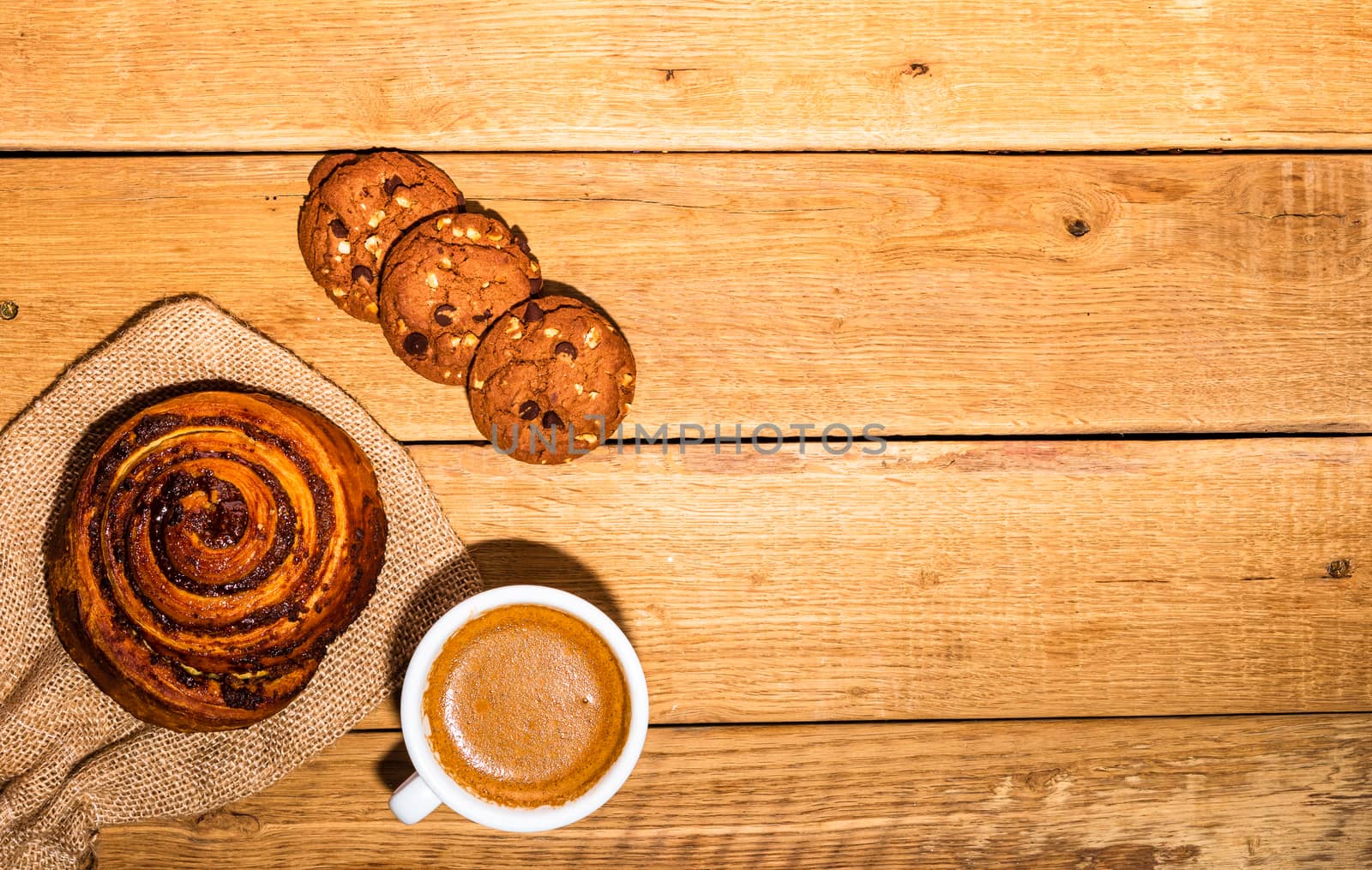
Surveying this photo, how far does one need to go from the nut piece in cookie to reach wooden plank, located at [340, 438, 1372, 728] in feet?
0.51

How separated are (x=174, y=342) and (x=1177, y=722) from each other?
1.30 meters

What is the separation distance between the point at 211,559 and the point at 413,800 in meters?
0.32

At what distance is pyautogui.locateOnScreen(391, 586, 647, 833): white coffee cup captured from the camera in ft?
3.27

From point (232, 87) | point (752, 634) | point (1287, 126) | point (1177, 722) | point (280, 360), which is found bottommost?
point (1177, 722)

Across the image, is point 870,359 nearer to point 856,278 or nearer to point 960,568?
point 856,278

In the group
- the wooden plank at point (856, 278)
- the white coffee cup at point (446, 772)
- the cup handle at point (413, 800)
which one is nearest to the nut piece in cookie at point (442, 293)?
the wooden plank at point (856, 278)

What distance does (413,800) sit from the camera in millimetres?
1005

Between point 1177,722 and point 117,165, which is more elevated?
point 117,165

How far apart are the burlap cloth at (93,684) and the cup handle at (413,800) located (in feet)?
0.43

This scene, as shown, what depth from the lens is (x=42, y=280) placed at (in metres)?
1.16

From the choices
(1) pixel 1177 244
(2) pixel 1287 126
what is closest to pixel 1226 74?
(2) pixel 1287 126

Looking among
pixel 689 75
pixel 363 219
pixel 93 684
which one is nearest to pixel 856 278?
pixel 689 75

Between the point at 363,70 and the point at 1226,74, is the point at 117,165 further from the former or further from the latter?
the point at 1226,74

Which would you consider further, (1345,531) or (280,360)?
(1345,531)
